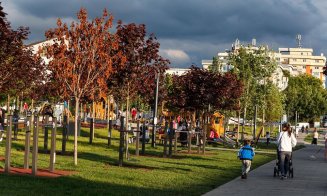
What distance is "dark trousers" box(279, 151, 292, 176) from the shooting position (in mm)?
16844

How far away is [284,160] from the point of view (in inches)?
678

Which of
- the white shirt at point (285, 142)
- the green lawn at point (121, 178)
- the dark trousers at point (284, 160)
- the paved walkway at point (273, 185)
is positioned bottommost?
the paved walkway at point (273, 185)

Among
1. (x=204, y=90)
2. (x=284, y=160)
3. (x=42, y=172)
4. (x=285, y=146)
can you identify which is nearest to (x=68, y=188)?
(x=42, y=172)

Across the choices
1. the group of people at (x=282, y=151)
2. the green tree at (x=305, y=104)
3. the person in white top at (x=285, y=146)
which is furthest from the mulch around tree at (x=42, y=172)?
the green tree at (x=305, y=104)

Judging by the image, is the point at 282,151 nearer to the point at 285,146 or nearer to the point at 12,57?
the point at 285,146

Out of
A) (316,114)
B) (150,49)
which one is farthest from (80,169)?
(316,114)

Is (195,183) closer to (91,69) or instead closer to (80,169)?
(80,169)

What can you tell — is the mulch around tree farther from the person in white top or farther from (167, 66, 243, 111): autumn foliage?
(167, 66, 243, 111): autumn foliage

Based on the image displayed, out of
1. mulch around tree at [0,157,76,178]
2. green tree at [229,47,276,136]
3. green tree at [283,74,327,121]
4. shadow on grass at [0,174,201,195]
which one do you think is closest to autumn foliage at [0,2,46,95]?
mulch around tree at [0,157,76,178]

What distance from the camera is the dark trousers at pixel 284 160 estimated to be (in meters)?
16.8

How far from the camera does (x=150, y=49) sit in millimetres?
29969

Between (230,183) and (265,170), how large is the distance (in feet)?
16.1

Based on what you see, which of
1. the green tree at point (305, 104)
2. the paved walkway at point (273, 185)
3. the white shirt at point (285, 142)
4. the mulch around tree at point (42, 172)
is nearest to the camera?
the paved walkway at point (273, 185)

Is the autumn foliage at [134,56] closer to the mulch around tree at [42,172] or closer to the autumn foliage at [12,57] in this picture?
the autumn foliage at [12,57]
